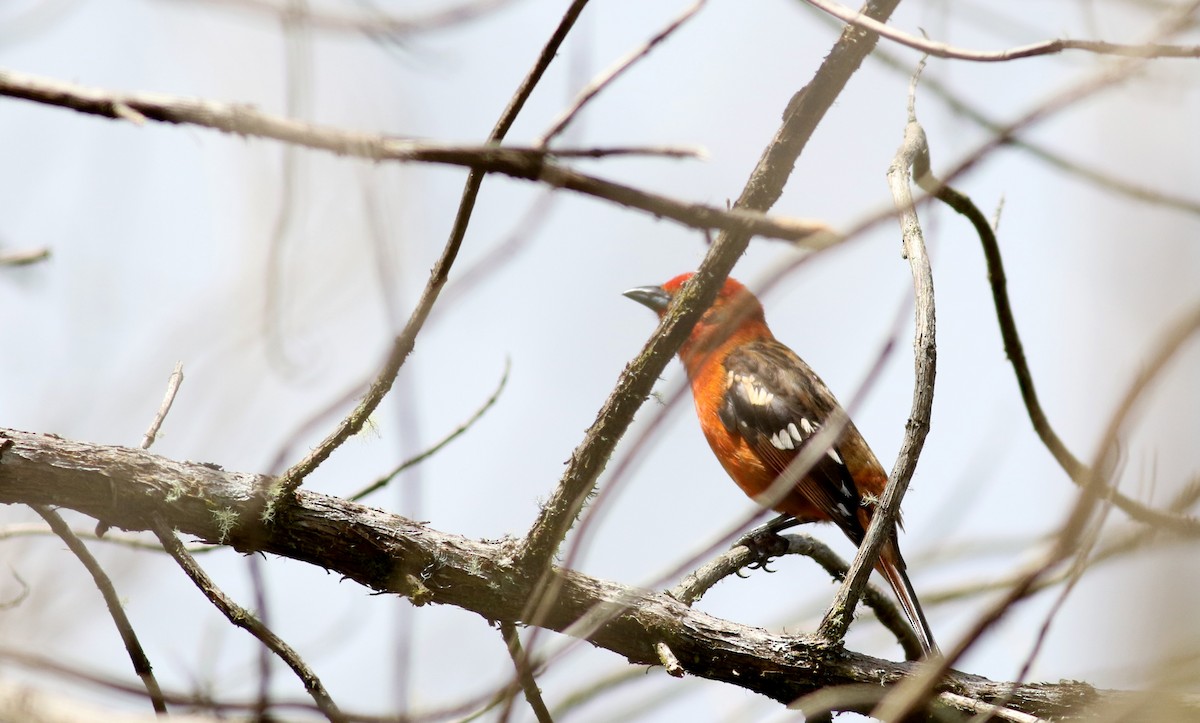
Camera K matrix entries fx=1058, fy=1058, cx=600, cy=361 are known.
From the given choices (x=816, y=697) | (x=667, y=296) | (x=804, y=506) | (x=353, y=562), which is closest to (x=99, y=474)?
(x=353, y=562)

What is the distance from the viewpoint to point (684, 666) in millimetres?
3396

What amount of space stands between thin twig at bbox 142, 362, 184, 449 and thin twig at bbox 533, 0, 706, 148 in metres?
1.95

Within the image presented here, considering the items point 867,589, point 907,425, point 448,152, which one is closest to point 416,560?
point 907,425

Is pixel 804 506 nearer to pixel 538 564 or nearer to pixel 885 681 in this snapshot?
pixel 885 681

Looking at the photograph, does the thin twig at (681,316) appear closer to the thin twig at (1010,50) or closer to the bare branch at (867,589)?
the thin twig at (1010,50)

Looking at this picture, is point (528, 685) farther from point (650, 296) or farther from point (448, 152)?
point (650, 296)

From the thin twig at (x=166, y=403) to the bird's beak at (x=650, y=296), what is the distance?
3659mm

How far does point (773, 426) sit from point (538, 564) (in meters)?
2.77

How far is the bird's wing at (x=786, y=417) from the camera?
17.2 feet

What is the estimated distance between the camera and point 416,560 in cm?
312

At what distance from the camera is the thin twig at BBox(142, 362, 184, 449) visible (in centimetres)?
310

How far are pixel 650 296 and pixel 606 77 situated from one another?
484 centimetres

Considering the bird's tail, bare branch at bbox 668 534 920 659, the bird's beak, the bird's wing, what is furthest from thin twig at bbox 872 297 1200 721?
the bird's beak

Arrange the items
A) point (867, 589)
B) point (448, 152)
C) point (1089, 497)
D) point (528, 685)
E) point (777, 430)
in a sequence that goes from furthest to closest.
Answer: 1. point (777, 430)
2. point (867, 589)
3. point (528, 685)
4. point (448, 152)
5. point (1089, 497)
